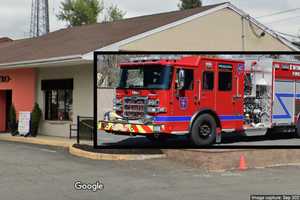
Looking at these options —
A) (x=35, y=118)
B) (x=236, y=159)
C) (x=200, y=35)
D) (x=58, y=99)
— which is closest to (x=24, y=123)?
(x=35, y=118)

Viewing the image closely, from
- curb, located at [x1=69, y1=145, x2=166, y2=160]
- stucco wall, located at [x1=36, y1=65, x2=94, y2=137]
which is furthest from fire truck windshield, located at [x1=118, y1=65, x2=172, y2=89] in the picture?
stucco wall, located at [x1=36, y1=65, x2=94, y2=137]

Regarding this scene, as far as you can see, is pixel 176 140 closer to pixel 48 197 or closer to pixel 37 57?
pixel 48 197

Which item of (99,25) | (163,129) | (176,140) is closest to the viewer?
(163,129)

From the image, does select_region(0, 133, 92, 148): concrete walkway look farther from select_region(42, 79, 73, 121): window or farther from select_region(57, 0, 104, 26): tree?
select_region(57, 0, 104, 26): tree

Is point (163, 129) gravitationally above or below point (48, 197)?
above

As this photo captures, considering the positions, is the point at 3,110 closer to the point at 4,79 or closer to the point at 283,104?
the point at 4,79

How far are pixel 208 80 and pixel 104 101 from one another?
1.11 m

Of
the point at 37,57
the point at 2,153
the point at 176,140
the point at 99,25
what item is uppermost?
the point at 99,25

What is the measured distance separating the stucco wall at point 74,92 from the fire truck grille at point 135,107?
14.6 meters

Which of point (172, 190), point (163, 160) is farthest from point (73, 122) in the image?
point (172, 190)

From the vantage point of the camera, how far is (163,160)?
49.0 ft

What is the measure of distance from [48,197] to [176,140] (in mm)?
4794

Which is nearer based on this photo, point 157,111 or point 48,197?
point 157,111
